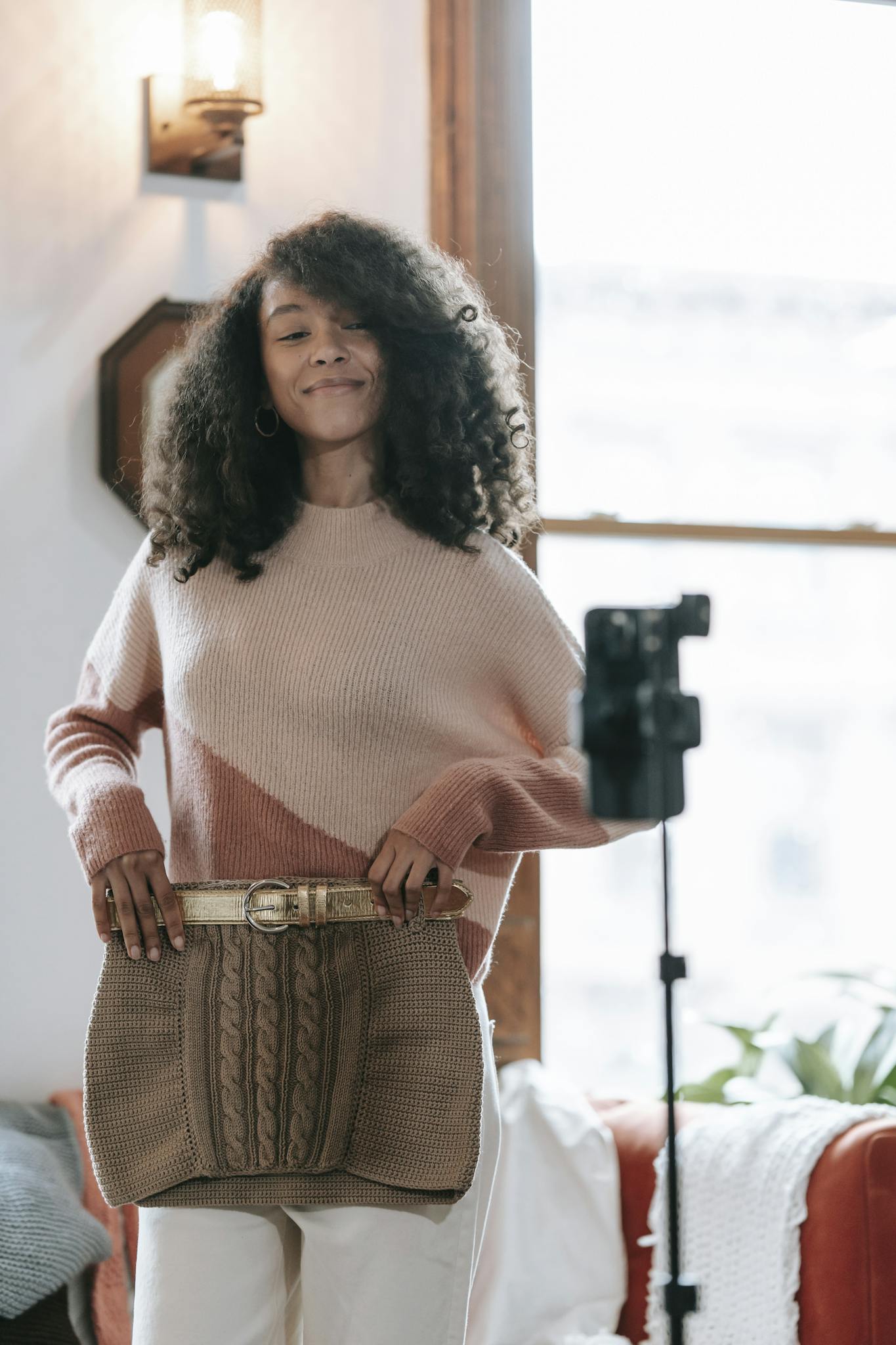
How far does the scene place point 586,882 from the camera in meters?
2.65

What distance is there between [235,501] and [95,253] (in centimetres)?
109

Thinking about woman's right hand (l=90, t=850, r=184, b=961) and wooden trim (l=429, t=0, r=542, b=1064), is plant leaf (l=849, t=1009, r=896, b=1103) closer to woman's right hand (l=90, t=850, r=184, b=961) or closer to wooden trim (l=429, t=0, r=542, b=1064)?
wooden trim (l=429, t=0, r=542, b=1064)

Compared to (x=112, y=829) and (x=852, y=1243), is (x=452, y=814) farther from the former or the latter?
(x=852, y=1243)

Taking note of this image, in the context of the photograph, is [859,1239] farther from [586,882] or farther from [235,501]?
[235,501]

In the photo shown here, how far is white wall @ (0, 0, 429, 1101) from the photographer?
230cm

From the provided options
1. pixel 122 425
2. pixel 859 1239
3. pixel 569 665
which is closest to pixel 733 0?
pixel 122 425

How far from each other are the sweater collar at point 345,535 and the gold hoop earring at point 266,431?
0.33ft

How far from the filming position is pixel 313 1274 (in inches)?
50.9

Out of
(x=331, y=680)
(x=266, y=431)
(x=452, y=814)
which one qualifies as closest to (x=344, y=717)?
(x=331, y=680)

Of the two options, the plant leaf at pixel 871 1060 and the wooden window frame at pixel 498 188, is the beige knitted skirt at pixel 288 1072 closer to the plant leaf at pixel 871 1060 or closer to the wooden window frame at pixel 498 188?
the wooden window frame at pixel 498 188

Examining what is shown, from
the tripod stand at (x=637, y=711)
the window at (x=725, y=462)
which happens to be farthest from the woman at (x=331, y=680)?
the window at (x=725, y=462)

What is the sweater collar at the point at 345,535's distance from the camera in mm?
1464

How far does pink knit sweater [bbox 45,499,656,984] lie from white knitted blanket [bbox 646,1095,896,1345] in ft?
2.66

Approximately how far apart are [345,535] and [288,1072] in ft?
1.72
